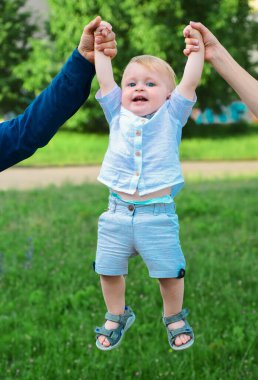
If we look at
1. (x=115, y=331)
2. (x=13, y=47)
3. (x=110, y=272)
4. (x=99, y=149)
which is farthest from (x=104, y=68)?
(x=13, y=47)

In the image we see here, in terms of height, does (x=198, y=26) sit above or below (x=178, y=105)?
above

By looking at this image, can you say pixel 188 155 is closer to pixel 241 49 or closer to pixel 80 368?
pixel 241 49

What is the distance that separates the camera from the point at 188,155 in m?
20.4

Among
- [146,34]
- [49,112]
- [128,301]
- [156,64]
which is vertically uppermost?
[146,34]

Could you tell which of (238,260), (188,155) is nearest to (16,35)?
(188,155)

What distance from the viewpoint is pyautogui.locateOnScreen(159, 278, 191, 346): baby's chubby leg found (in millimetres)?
2785

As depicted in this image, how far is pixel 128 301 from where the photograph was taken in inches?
254

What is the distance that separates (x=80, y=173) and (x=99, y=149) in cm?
364

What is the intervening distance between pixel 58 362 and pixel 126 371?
0.51 meters

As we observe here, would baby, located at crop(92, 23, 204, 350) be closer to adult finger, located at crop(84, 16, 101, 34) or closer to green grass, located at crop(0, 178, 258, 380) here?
adult finger, located at crop(84, 16, 101, 34)

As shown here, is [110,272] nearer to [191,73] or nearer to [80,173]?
[191,73]

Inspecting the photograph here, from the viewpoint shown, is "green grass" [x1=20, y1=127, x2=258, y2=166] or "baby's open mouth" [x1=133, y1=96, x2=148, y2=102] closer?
"baby's open mouth" [x1=133, y1=96, x2=148, y2=102]

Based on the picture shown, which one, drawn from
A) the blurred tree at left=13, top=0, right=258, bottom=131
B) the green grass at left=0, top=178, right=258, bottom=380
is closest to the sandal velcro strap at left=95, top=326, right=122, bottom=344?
the green grass at left=0, top=178, right=258, bottom=380

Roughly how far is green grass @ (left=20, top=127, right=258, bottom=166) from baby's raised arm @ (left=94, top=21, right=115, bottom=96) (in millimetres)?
16364
